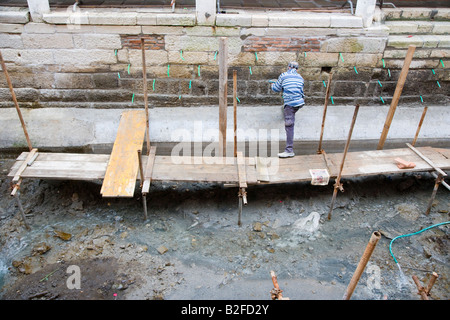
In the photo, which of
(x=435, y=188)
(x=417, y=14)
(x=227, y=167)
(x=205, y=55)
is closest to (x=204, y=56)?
(x=205, y=55)

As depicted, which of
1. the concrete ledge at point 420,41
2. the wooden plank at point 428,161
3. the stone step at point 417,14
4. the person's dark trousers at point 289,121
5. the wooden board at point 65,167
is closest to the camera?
the wooden board at point 65,167

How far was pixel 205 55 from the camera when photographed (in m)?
6.28

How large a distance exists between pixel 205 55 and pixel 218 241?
3.35m

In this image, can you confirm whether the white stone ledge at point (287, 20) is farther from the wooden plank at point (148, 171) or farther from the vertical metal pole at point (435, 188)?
the vertical metal pole at point (435, 188)

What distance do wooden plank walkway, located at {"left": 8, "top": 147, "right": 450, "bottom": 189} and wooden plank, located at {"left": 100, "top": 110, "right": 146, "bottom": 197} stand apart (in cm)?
14

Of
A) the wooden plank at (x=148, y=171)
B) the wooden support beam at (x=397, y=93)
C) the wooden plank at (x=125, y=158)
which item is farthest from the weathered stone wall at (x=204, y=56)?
the wooden plank at (x=148, y=171)

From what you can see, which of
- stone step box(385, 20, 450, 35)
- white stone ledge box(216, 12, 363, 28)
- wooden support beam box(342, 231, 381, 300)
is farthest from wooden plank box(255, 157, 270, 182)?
stone step box(385, 20, 450, 35)

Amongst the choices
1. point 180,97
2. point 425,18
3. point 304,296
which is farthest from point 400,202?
point 180,97

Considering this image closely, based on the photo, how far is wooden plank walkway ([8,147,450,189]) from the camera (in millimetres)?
5008

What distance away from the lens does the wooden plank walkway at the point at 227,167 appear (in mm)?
5008

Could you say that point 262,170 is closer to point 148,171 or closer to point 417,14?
point 148,171

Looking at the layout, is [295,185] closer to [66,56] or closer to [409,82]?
[409,82]

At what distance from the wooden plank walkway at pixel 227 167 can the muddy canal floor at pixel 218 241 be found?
48 cm

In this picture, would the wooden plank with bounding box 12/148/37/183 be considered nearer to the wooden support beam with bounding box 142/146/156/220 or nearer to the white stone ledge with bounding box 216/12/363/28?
the wooden support beam with bounding box 142/146/156/220
